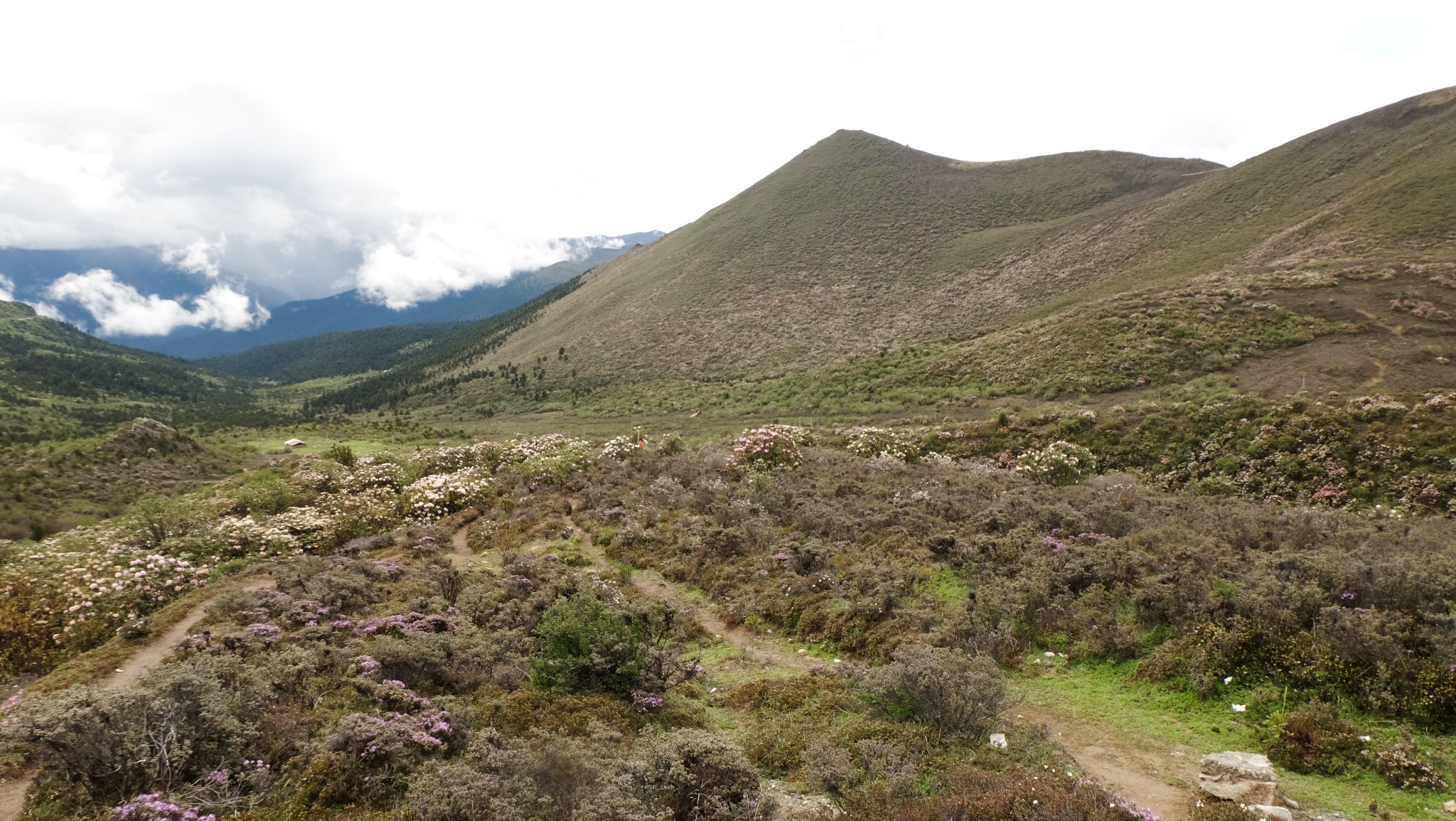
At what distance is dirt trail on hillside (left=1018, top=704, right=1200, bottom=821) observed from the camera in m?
5.80

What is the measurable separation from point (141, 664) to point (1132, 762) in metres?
13.0

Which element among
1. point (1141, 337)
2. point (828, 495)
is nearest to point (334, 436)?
point (828, 495)

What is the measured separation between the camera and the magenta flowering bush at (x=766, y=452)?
65.3 ft

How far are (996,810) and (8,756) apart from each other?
982cm

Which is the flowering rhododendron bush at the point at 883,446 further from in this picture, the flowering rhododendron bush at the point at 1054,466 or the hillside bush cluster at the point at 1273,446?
the flowering rhododendron bush at the point at 1054,466

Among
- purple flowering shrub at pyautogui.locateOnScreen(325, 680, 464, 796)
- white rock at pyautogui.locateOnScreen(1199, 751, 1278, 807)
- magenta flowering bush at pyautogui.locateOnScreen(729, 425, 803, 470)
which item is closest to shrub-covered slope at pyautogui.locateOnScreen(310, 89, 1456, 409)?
magenta flowering bush at pyautogui.locateOnScreen(729, 425, 803, 470)

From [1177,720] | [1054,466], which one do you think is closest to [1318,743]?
[1177,720]

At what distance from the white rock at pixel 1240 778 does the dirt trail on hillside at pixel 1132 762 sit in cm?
16

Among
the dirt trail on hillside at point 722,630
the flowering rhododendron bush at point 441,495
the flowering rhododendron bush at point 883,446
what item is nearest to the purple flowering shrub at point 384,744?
the dirt trail on hillside at point 722,630

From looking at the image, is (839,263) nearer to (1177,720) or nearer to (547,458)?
(547,458)

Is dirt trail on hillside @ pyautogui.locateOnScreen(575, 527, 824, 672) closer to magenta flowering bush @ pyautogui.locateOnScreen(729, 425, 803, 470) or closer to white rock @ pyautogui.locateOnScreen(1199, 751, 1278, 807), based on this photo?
white rock @ pyautogui.locateOnScreen(1199, 751, 1278, 807)

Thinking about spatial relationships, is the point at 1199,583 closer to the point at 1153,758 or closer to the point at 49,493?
the point at 1153,758

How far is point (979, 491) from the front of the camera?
50.7 feet

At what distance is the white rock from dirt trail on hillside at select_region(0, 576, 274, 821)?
11.2 meters
